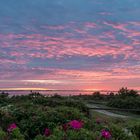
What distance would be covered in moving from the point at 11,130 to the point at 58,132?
0.97 metres

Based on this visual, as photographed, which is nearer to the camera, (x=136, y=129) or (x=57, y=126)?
(x=57, y=126)

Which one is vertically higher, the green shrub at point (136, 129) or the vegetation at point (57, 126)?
the vegetation at point (57, 126)

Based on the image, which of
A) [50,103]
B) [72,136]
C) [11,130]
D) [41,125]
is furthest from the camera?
[50,103]

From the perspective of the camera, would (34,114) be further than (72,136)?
Yes

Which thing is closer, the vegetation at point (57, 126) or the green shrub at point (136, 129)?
the vegetation at point (57, 126)

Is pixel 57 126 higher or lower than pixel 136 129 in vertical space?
higher

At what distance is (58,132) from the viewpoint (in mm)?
7445

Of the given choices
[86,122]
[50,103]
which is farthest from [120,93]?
[86,122]

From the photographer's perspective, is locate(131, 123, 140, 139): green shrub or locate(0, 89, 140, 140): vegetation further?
locate(131, 123, 140, 139): green shrub

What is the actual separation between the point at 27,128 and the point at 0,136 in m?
3.83

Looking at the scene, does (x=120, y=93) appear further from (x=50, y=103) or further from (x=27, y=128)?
(x=27, y=128)

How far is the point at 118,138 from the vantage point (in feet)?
28.3

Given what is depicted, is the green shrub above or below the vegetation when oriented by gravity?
below

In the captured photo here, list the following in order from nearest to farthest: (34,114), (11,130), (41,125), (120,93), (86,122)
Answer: (11,130), (86,122), (41,125), (34,114), (120,93)
